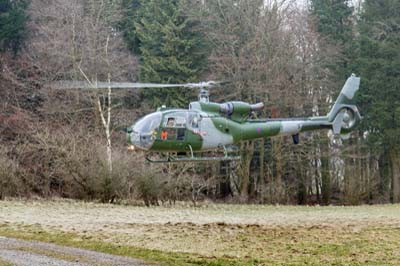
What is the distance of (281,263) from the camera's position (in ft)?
40.2

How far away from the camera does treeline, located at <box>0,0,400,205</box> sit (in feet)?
104

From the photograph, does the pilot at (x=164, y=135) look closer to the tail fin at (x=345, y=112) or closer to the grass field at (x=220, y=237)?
the grass field at (x=220, y=237)

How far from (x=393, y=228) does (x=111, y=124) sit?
1897 centimetres

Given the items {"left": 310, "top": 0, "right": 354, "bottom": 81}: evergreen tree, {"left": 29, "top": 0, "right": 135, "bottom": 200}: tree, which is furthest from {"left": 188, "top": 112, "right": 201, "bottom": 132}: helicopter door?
{"left": 310, "top": 0, "right": 354, "bottom": 81}: evergreen tree

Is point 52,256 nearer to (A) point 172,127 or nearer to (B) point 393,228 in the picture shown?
(A) point 172,127

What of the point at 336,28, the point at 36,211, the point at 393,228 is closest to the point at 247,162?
the point at 336,28

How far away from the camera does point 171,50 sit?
3412cm

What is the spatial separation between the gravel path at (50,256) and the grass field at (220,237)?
1.74ft

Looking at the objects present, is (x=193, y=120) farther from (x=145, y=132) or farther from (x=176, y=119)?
(x=145, y=132)

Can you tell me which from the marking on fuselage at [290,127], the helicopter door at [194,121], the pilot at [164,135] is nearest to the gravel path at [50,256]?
the pilot at [164,135]

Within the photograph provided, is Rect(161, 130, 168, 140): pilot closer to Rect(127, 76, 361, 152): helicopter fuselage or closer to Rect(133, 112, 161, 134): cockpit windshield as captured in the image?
Rect(127, 76, 361, 152): helicopter fuselage

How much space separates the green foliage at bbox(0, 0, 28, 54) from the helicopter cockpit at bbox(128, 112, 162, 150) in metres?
23.0

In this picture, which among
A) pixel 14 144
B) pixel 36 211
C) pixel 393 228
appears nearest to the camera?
pixel 393 228

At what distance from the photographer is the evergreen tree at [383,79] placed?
34.1m
